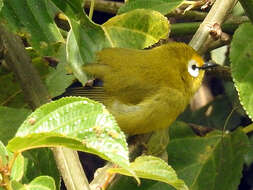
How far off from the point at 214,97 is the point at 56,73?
1.79m

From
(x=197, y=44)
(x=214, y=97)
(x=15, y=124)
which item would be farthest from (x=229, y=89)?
(x=15, y=124)

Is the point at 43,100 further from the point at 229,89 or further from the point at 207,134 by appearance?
the point at 229,89

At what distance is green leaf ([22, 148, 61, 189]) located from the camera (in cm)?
185

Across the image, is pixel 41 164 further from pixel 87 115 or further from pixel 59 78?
pixel 87 115

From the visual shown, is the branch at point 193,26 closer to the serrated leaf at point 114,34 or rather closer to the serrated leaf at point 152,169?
the serrated leaf at point 114,34

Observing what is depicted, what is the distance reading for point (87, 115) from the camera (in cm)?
121

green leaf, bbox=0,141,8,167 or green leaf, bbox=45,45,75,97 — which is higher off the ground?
green leaf, bbox=0,141,8,167

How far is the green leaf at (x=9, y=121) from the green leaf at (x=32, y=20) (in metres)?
0.24

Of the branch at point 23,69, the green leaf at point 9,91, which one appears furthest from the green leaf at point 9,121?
the green leaf at point 9,91

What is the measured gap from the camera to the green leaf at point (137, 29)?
1994 millimetres

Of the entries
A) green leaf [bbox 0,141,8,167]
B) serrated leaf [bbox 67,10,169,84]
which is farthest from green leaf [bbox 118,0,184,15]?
green leaf [bbox 0,141,8,167]

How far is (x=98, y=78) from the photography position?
2486 mm

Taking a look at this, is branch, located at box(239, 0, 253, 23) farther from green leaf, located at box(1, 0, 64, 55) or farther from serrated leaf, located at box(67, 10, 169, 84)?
green leaf, located at box(1, 0, 64, 55)

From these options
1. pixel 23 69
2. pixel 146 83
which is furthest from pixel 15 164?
pixel 146 83
